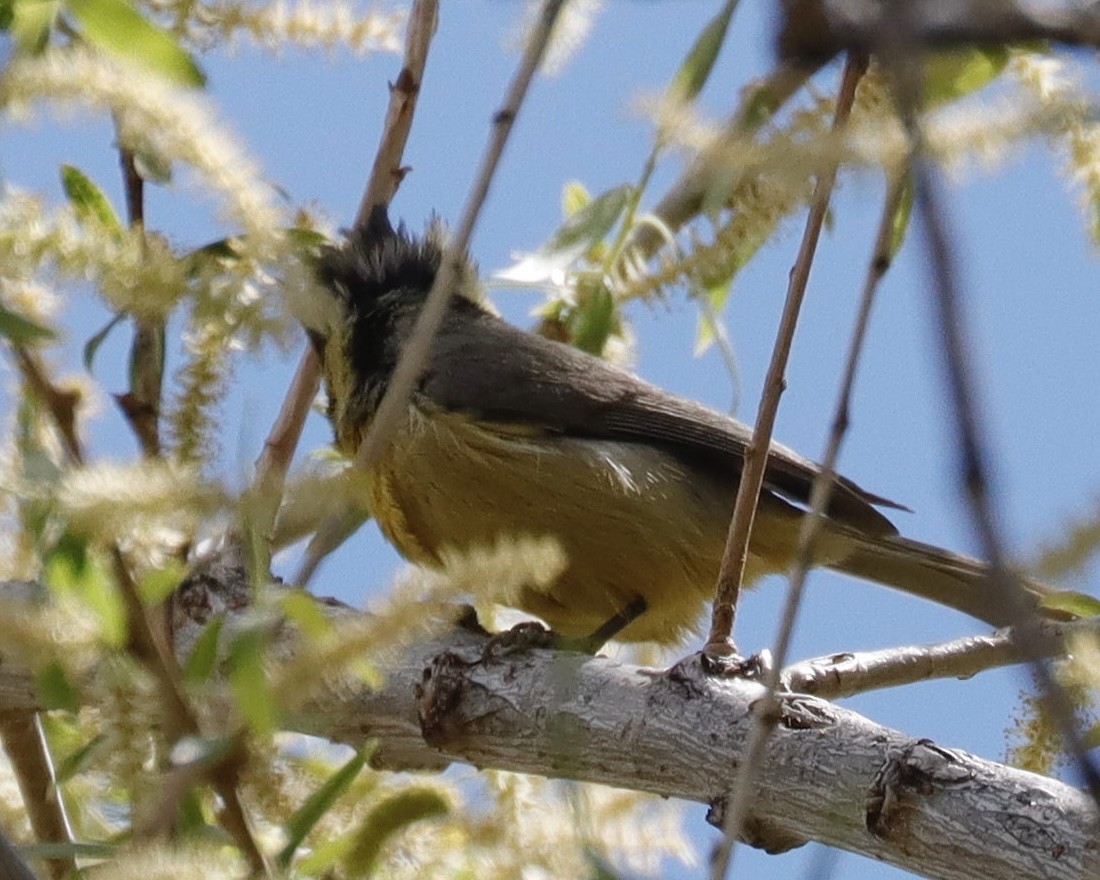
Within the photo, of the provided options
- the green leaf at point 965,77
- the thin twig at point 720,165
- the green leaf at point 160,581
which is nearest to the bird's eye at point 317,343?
the thin twig at point 720,165

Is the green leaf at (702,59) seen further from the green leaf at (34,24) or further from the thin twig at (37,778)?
the thin twig at (37,778)

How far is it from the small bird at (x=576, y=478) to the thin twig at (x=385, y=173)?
0.36 ft

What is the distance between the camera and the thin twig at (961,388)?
72 centimetres

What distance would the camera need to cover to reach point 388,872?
1685 mm

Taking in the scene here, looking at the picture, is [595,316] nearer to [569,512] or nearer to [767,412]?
[569,512]

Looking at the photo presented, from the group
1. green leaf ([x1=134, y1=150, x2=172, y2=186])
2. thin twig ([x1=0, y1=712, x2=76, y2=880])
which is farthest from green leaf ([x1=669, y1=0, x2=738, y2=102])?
thin twig ([x1=0, y1=712, x2=76, y2=880])

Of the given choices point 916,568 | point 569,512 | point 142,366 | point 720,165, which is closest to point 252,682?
point 720,165

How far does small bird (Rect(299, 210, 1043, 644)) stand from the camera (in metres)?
3.47

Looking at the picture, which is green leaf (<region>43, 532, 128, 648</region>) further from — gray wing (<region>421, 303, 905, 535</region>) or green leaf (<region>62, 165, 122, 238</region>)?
gray wing (<region>421, 303, 905, 535</region>)

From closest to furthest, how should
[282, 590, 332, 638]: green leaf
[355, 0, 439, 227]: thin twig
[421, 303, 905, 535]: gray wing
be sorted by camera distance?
[282, 590, 332, 638]: green leaf, [355, 0, 439, 227]: thin twig, [421, 303, 905, 535]: gray wing

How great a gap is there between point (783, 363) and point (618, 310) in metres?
1.03

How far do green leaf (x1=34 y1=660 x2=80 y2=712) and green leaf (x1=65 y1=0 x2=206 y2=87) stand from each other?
649mm

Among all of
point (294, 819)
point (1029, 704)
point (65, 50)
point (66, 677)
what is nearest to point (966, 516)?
point (294, 819)

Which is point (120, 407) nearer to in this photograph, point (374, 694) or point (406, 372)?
point (406, 372)
